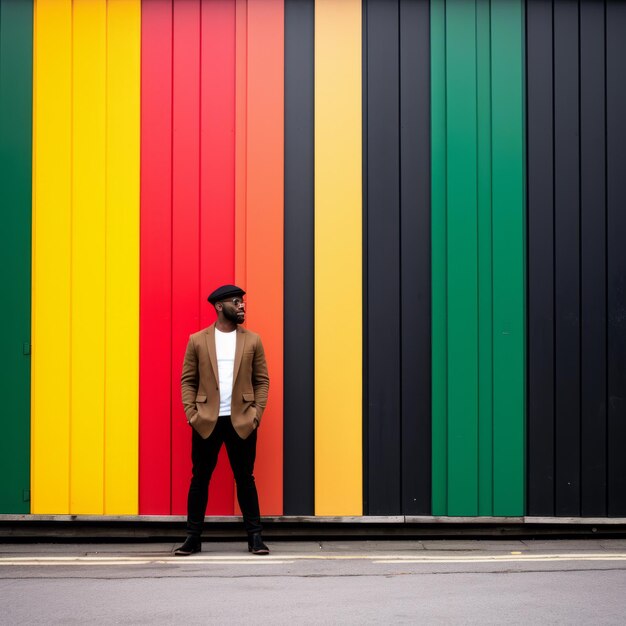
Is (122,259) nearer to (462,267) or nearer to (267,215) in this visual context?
(267,215)

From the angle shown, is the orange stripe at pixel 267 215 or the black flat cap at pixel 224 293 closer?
the black flat cap at pixel 224 293

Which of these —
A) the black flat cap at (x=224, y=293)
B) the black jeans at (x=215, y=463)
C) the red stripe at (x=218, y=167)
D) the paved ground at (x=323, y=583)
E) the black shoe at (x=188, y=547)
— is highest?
the red stripe at (x=218, y=167)

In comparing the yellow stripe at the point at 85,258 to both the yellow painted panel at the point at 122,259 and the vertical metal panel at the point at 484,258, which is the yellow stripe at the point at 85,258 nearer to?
the yellow painted panel at the point at 122,259

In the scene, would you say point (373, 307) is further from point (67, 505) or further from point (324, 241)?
point (67, 505)

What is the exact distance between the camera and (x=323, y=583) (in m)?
5.56

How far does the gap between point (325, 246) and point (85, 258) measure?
1958 mm

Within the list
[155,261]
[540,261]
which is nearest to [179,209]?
[155,261]

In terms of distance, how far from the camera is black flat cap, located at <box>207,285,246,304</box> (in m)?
6.32

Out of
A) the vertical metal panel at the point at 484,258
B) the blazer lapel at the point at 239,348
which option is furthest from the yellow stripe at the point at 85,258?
the vertical metal panel at the point at 484,258

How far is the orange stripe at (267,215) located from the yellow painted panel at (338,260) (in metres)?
0.31

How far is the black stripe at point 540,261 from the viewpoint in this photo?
6879mm

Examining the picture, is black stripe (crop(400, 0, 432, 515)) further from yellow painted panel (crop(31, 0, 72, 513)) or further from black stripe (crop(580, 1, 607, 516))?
yellow painted panel (crop(31, 0, 72, 513))

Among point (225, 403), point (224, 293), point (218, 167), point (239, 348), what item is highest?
point (218, 167)

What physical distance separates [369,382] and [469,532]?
4.84 feet
